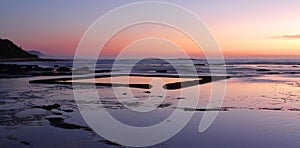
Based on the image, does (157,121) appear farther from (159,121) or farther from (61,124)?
(61,124)

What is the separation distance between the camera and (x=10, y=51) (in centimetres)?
12862

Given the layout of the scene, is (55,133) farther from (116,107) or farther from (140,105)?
(140,105)

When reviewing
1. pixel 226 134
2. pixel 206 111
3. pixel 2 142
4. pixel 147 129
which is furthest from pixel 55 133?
pixel 206 111

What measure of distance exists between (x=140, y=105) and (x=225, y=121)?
4373 mm

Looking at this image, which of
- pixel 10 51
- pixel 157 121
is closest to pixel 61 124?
pixel 157 121

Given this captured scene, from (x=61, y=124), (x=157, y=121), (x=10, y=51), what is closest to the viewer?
(x=61, y=124)

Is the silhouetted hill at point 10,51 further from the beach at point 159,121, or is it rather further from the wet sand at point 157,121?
the wet sand at point 157,121

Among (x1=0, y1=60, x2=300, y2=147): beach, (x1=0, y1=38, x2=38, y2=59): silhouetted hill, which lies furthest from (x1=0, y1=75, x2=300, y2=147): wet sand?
(x1=0, y1=38, x2=38, y2=59): silhouetted hill

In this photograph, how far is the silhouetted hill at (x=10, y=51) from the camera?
4776 inches

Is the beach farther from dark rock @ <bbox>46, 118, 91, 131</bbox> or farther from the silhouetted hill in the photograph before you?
the silhouetted hill

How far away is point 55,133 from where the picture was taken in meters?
8.89

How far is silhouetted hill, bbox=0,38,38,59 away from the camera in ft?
398

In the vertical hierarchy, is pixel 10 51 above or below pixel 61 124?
above

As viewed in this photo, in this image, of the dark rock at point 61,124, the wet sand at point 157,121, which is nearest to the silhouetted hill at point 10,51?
the wet sand at point 157,121
